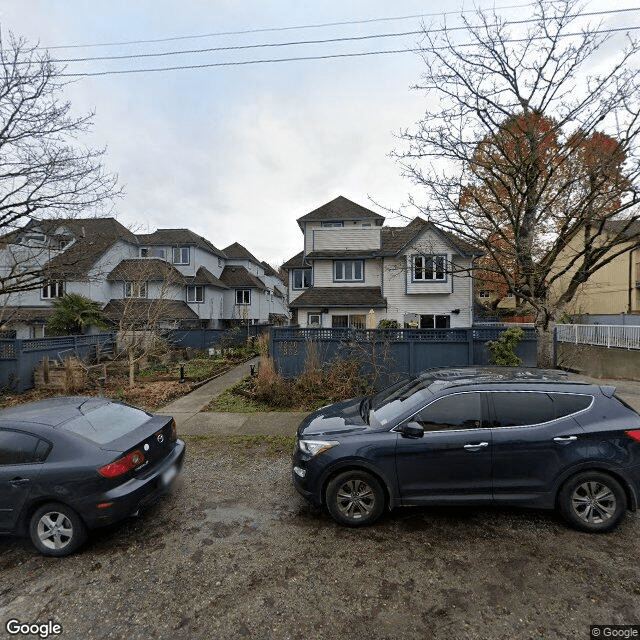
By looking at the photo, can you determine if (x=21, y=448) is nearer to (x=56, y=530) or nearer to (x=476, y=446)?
(x=56, y=530)

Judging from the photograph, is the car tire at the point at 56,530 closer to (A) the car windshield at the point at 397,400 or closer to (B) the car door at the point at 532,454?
(A) the car windshield at the point at 397,400

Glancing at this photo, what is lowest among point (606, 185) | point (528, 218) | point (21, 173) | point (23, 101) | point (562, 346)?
point (562, 346)

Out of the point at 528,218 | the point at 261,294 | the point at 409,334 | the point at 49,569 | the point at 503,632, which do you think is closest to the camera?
the point at 503,632

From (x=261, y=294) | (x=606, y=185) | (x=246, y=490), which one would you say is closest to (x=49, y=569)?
(x=246, y=490)

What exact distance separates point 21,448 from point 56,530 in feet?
3.06

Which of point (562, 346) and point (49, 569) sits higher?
point (562, 346)

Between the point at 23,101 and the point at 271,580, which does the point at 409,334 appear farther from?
the point at 23,101

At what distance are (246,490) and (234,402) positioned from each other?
16.6ft

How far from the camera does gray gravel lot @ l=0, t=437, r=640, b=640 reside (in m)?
2.58

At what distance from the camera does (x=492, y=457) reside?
148 inches

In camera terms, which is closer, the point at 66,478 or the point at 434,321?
the point at 66,478

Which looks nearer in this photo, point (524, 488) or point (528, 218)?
point (524, 488)

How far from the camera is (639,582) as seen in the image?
9.70ft

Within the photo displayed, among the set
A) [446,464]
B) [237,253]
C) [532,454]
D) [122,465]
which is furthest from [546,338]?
[237,253]
